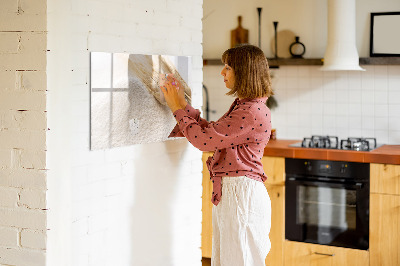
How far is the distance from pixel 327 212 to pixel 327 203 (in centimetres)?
7

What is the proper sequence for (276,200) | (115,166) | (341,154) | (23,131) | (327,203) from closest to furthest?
(23,131), (115,166), (341,154), (327,203), (276,200)

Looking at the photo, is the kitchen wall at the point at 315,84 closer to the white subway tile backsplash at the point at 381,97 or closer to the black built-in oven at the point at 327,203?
the white subway tile backsplash at the point at 381,97

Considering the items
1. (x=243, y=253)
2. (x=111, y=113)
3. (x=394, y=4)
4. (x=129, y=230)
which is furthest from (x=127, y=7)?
(x=394, y=4)

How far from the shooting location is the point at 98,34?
2484 mm

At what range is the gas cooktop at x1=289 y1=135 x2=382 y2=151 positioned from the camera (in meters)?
4.38

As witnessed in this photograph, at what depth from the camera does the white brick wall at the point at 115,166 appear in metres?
2.31

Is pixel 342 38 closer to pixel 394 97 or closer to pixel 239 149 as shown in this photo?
pixel 394 97

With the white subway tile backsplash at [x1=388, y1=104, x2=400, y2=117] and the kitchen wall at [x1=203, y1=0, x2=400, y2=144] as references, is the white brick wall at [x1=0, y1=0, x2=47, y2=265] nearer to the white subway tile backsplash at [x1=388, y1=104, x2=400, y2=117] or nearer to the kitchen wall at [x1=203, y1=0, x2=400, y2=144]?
the kitchen wall at [x1=203, y1=0, x2=400, y2=144]

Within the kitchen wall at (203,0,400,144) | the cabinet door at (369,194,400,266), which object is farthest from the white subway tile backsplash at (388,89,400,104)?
the cabinet door at (369,194,400,266)

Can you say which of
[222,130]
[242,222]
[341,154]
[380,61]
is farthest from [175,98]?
[380,61]

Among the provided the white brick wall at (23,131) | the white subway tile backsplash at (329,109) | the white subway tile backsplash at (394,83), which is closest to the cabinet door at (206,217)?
the white subway tile backsplash at (329,109)

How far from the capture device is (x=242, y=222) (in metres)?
Result: 2.79

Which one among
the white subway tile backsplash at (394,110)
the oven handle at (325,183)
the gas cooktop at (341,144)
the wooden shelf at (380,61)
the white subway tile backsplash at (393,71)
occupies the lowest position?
the oven handle at (325,183)

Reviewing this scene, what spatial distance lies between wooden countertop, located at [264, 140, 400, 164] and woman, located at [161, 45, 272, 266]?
151 centimetres
